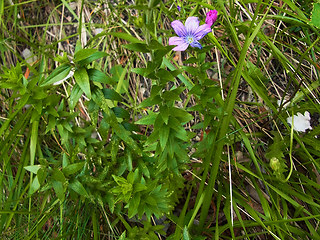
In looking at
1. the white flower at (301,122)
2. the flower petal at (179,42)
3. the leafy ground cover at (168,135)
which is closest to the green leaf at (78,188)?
the leafy ground cover at (168,135)

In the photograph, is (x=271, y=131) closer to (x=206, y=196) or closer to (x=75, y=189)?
(x=206, y=196)

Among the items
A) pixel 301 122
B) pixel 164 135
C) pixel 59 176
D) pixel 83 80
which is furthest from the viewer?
pixel 301 122

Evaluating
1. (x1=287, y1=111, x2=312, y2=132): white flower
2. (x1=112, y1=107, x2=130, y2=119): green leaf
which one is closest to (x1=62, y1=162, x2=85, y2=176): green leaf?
(x1=112, y1=107, x2=130, y2=119): green leaf

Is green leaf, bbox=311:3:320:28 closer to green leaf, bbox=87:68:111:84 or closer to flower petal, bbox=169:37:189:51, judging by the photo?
flower petal, bbox=169:37:189:51

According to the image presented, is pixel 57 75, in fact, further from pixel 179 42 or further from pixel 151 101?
pixel 179 42

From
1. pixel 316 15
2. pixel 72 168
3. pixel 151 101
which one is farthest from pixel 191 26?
pixel 72 168

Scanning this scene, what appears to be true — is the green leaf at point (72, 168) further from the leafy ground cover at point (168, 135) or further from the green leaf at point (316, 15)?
the green leaf at point (316, 15)

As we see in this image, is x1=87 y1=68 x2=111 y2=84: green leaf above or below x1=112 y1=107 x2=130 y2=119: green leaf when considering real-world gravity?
above
